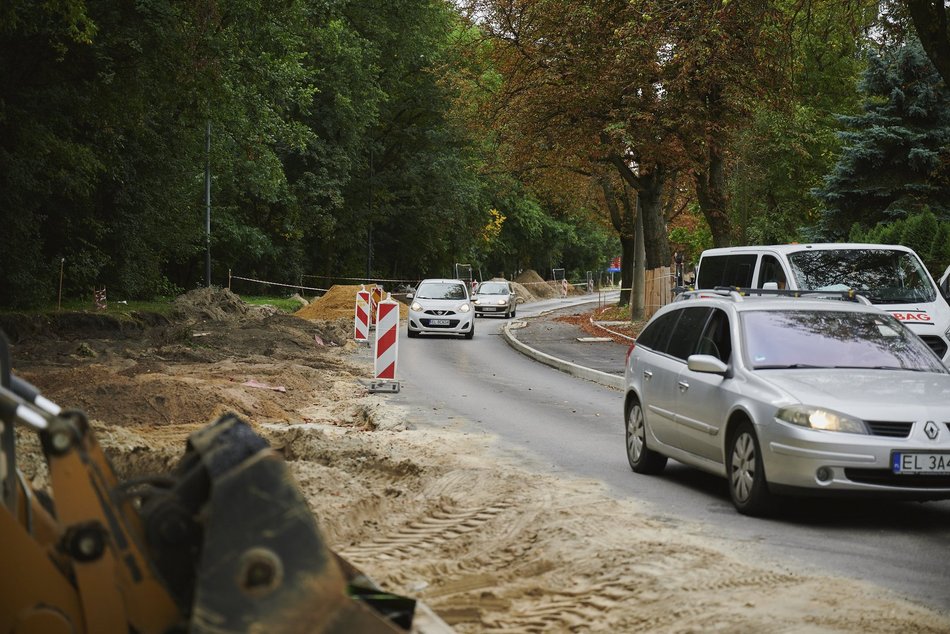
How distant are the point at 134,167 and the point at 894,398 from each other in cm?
3392

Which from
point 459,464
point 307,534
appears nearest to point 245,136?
point 459,464

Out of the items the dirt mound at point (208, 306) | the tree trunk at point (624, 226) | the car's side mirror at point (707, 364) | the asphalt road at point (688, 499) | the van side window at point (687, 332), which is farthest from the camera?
the tree trunk at point (624, 226)

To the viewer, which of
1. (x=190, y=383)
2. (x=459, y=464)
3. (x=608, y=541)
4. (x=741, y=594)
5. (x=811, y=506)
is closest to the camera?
(x=741, y=594)

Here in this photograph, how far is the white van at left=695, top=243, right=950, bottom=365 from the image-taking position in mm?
17672

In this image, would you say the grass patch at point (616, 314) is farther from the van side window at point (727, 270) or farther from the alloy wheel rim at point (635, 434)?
the alloy wheel rim at point (635, 434)

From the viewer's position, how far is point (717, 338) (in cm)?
995

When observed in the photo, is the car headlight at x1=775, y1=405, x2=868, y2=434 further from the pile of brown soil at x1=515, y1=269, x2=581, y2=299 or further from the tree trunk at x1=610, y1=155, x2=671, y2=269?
the pile of brown soil at x1=515, y1=269, x2=581, y2=299

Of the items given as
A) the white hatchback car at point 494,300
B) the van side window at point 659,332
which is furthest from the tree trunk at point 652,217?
the van side window at point 659,332

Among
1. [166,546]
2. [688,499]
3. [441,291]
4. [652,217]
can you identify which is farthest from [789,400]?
[652,217]

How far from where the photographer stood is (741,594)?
238 inches

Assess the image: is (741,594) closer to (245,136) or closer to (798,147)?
(245,136)

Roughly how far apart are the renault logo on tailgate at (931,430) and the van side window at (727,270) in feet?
34.3

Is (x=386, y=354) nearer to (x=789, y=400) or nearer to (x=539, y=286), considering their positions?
(x=789, y=400)

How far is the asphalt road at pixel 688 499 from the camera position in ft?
23.2
